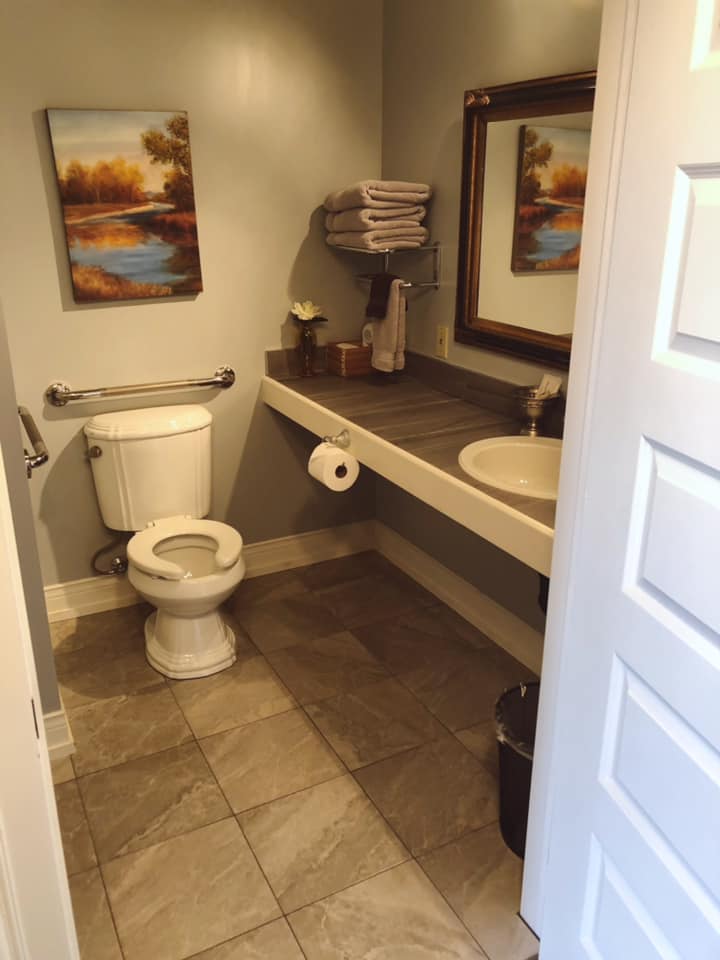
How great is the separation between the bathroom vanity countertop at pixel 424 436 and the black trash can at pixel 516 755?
411mm

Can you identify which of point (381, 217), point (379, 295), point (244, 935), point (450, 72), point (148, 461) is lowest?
point (244, 935)

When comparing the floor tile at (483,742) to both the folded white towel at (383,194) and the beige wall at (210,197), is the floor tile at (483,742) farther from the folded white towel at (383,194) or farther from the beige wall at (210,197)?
the folded white towel at (383,194)

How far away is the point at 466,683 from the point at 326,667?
48cm

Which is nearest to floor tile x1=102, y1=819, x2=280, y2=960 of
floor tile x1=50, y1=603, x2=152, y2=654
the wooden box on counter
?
floor tile x1=50, y1=603, x2=152, y2=654

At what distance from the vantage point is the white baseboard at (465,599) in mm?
2670

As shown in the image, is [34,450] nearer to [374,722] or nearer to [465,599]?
[374,722]

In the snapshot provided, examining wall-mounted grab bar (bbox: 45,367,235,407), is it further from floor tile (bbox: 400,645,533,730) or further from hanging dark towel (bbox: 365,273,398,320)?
floor tile (bbox: 400,645,533,730)

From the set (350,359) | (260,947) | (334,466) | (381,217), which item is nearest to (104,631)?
(334,466)

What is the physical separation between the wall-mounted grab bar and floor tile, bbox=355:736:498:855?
59.3 inches

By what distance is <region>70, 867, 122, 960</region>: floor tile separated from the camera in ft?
5.57

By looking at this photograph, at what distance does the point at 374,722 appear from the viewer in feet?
7.91

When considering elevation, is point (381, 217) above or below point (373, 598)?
above

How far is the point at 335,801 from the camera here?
6.91ft

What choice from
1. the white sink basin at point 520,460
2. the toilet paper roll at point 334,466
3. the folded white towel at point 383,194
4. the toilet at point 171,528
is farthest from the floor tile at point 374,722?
the folded white towel at point 383,194
